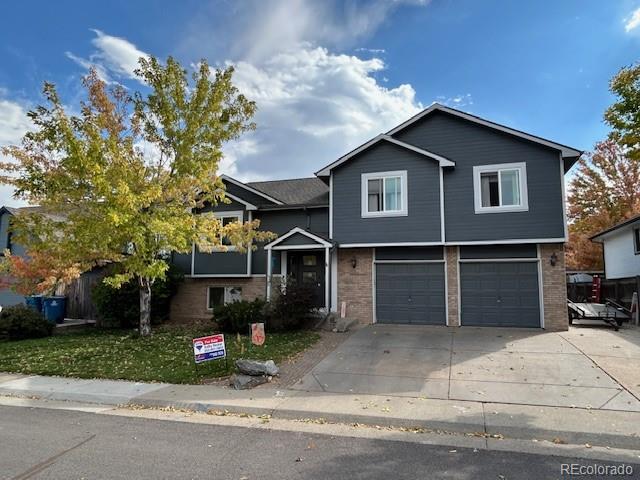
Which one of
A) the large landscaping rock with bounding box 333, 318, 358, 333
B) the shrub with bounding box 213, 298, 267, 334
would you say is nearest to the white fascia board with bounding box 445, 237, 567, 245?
the large landscaping rock with bounding box 333, 318, 358, 333

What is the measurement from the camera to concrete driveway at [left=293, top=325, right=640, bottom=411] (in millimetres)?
7453

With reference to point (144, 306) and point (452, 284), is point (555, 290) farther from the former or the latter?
point (144, 306)

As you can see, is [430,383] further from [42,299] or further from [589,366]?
[42,299]

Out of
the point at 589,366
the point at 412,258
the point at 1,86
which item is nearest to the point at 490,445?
the point at 589,366

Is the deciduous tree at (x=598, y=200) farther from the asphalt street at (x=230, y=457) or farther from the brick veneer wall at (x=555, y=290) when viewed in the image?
the asphalt street at (x=230, y=457)

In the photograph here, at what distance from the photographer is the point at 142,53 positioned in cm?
1231

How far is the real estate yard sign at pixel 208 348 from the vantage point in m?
8.39

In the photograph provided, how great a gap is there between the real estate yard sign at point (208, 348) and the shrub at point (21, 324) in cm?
920

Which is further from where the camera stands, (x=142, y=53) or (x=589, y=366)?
(x=142, y=53)

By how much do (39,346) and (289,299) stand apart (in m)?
7.42

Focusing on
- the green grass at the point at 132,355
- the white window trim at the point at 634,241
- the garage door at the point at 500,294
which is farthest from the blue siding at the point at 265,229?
the white window trim at the point at 634,241

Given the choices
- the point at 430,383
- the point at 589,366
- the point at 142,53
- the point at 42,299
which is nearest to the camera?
the point at 430,383

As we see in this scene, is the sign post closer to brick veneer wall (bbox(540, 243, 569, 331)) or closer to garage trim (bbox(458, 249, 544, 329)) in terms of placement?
garage trim (bbox(458, 249, 544, 329))

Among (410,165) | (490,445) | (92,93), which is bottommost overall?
(490,445)
